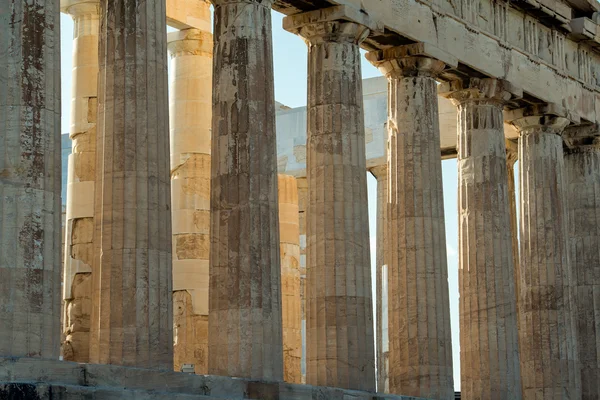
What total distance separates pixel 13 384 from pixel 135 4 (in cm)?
1254

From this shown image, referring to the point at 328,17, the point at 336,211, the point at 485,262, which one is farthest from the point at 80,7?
the point at 485,262

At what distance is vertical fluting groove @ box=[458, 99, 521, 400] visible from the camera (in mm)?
53719

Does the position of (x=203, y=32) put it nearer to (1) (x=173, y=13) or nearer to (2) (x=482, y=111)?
(1) (x=173, y=13)

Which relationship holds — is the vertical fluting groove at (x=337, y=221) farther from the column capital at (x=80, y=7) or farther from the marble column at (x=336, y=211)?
the column capital at (x=80, y=7)

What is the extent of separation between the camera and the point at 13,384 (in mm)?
31703

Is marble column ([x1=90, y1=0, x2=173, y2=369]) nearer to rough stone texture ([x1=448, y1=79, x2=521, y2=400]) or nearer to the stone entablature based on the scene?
the stone entablature

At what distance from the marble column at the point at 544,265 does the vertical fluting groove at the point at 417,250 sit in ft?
28.0

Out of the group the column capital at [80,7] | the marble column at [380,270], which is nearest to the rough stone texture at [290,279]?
the marble column at [380,270]

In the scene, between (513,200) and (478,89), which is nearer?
(478,89)

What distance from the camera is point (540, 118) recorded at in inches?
2330

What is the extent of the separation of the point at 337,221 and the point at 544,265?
1479 centimetres

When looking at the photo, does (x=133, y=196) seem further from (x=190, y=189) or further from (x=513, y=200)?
(x=513, y=200)

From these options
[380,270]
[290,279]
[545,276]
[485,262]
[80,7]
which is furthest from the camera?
[380,270]

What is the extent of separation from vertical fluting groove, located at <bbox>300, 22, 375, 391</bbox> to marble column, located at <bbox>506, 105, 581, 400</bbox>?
43.9ft
